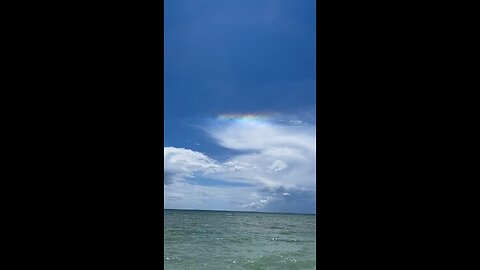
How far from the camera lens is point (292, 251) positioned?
431 inches
